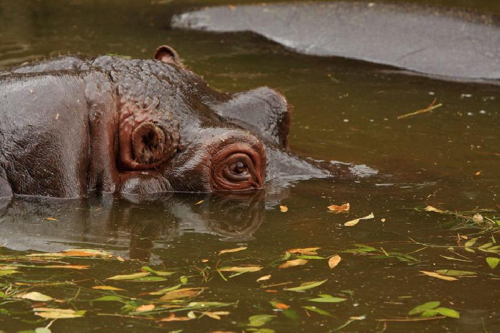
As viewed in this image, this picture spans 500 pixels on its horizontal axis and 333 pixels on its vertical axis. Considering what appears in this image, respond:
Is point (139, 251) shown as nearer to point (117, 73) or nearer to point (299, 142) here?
point (117, 73)

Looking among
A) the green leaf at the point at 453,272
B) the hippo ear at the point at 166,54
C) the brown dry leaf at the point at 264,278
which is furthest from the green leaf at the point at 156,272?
the hippo ear at the point at 166,54

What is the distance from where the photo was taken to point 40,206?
201 inches

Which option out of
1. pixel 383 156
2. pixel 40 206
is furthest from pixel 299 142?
pixel 40 206

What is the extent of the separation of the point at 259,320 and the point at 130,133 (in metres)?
2.04

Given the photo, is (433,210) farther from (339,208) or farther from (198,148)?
(198,148)

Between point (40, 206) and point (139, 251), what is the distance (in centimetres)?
87

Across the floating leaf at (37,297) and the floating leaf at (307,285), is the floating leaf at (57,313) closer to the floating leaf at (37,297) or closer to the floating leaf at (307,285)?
the floating leaf at (37,297)

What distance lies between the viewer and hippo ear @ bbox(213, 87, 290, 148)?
5.69m

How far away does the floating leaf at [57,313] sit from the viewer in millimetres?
3510

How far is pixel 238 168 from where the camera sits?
5461 millimetres

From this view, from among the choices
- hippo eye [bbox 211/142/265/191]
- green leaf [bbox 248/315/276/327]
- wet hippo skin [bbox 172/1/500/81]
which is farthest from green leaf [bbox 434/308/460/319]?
wet hippo skin [bbox 172/1/500/81]

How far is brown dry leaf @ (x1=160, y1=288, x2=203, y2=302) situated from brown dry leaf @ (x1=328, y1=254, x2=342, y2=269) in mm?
641

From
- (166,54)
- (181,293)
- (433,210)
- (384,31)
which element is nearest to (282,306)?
(181,293)

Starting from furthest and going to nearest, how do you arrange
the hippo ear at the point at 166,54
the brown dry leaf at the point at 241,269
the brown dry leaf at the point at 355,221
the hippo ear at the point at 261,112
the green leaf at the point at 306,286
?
the hippo ear at the point at 166,54, the hippo ear at the point at 261,112, the brown dry leaf at the point at 355,221, the brown dry leaf at the point at 241,269, the green leaf at the point at 306,286
